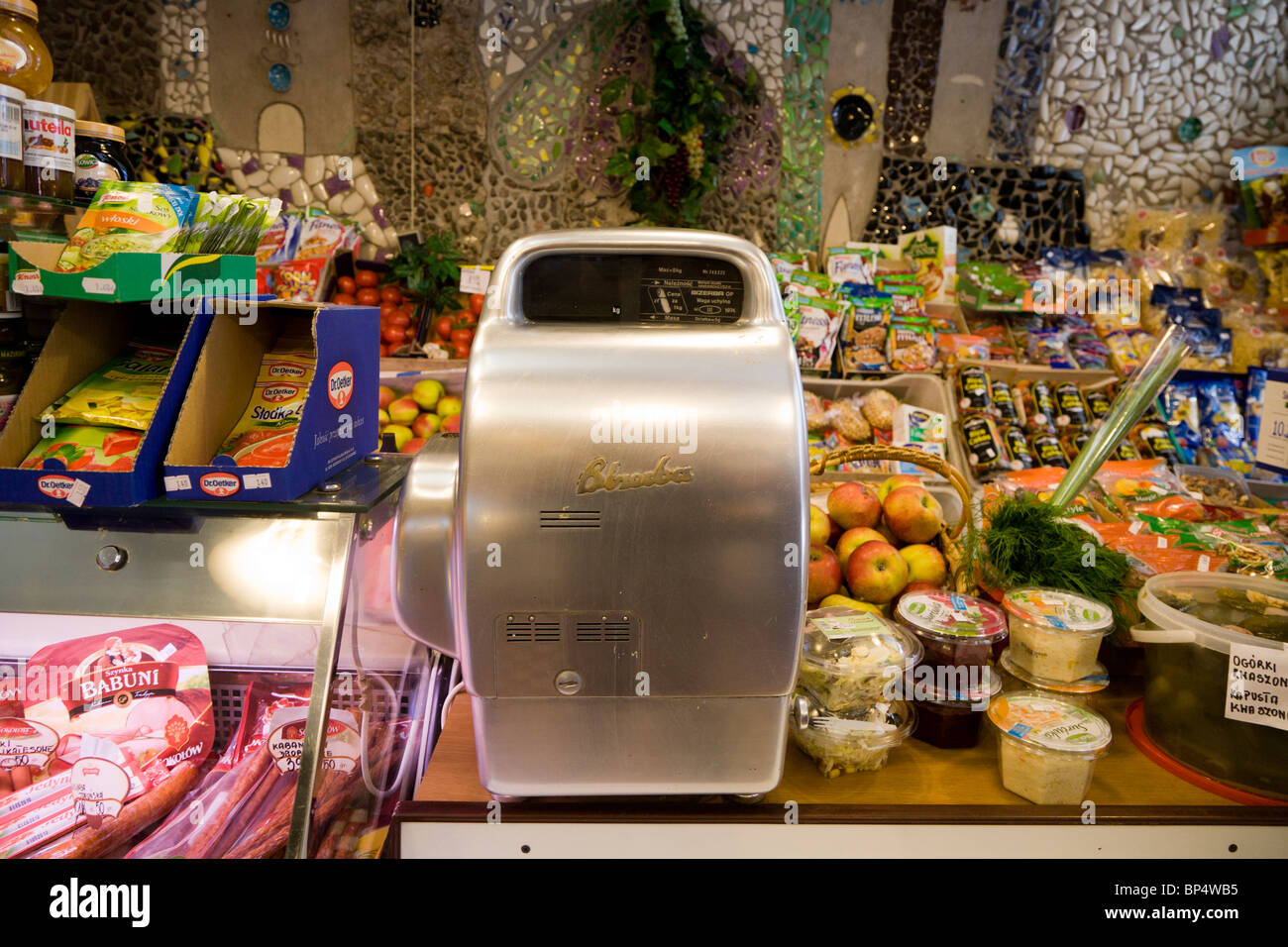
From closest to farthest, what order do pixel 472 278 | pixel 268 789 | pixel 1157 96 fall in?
pixel 268 789
pixel 472 278
pixel 1157 96

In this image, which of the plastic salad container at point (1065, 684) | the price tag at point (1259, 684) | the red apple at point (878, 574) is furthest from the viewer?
the red apple at point (878, 574)

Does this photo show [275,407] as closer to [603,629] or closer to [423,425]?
[603,629]

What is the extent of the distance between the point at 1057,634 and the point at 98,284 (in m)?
1.75

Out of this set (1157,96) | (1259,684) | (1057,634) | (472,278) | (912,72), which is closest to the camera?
(1259,684)

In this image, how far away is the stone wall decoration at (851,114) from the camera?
4.19 metres

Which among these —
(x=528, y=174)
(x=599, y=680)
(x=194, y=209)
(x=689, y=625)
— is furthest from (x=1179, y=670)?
(x=528, y=174)

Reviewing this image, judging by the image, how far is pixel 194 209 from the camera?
1358 millimetres

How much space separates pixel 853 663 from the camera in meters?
1.22

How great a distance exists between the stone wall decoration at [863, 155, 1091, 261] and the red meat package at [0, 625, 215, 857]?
404 centimetres

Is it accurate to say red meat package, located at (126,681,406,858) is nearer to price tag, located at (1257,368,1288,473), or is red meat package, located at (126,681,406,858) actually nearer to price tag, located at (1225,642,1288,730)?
price tag, located at (1225,642,1288,730)

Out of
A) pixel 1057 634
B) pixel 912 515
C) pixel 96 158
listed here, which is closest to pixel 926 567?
pixel 912 515

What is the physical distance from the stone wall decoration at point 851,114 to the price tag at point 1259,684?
3.78 m

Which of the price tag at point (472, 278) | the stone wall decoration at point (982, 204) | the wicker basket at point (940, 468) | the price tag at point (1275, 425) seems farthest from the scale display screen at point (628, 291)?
the stone wall decoration at point (982, 204)

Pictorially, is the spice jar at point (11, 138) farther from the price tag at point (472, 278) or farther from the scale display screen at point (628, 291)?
the price tag at point (472, 278)
